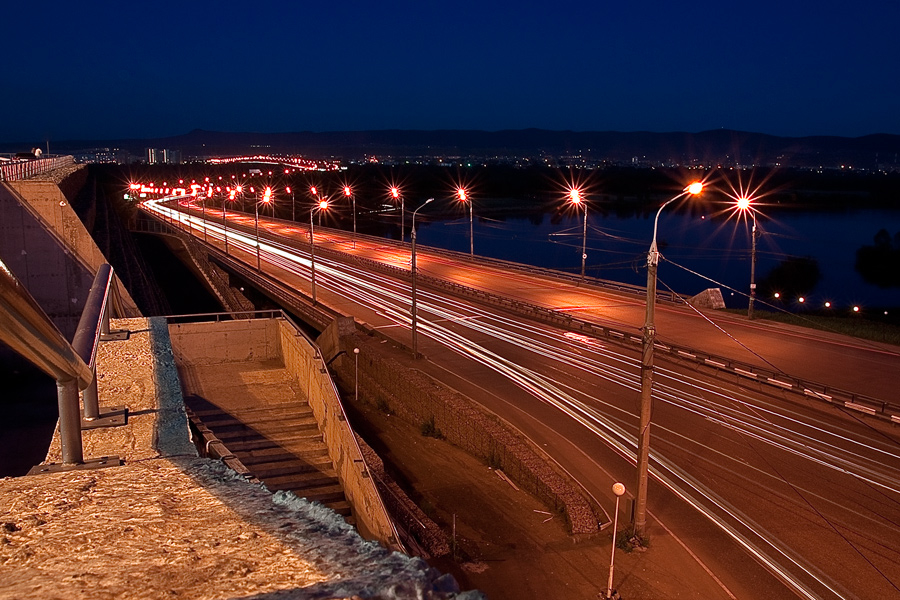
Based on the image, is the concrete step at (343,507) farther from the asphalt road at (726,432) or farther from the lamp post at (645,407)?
the lamp post at (645,407)

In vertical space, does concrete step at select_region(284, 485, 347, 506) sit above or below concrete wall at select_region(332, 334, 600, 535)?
above

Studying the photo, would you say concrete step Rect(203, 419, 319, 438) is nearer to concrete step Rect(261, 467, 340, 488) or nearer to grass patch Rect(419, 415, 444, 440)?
concrete step Rect(261, 467, 340, 488)

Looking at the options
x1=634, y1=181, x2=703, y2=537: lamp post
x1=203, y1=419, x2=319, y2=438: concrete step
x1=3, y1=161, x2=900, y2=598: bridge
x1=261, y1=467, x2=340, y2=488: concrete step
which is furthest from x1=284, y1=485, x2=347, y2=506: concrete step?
x1=634, y1=181, x2=703, y2=537: lamp post

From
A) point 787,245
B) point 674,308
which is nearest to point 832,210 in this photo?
point 787,245

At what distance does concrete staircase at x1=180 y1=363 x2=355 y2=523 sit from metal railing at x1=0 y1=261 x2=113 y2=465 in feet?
13.5

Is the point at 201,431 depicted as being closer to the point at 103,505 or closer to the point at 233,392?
the point at 233,392

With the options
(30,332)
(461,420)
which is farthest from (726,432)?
(30,332)

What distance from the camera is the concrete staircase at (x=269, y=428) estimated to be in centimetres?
1361

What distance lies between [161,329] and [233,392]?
2.26 m

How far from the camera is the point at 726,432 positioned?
16.7 m

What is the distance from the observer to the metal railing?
4152mm

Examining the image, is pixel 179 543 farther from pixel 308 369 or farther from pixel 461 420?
pixel 461 420

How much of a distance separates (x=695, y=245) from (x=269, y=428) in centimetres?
6347

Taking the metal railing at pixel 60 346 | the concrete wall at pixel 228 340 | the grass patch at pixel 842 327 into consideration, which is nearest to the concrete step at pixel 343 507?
the metal railing at pixel 60 346
